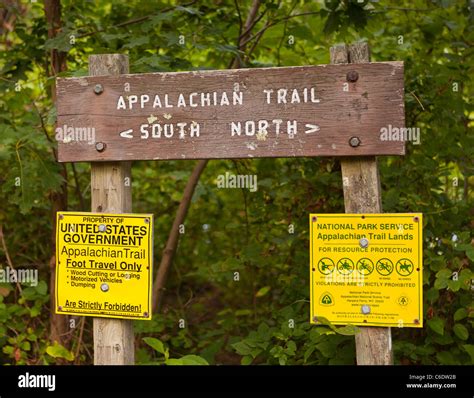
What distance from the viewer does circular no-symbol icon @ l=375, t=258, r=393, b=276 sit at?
2.69 metres

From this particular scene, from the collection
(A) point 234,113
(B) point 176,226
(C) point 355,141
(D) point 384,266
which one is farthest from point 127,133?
(B) point 176,226

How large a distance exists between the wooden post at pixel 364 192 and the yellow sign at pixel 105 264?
88 cm

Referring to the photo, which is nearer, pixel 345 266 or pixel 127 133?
pixel 345 266

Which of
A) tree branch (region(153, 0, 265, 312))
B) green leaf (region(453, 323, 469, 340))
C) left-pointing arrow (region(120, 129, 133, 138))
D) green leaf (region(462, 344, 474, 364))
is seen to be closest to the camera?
left-pointing arrow (region(120, 129, 133, 138))

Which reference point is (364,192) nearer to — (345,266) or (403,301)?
(345,266)

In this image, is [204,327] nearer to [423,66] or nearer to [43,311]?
[43,311]

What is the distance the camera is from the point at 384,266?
2.70m

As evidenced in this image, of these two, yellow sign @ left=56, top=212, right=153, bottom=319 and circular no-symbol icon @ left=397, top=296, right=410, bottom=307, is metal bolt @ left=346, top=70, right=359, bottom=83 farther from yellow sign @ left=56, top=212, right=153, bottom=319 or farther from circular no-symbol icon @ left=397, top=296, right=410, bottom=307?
yellow sign @ left=56, top=212, right=153, bottom=319

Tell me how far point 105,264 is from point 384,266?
1221 millimetres

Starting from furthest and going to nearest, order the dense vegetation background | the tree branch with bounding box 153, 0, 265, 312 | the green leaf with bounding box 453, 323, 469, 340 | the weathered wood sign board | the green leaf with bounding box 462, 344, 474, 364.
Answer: the tree branch with bounding box 153, 0, 265, 312 < the dense vegetation background < the green leaf with bounding box 453, 323, 469, 340 < the green leaf with bounding box 462, 344, 474, 364 < the weathered wood sign board

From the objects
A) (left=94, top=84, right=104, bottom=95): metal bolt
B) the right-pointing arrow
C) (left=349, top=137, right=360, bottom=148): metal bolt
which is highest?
(left=94, top=84, right=104, bottom=95): metal bolt


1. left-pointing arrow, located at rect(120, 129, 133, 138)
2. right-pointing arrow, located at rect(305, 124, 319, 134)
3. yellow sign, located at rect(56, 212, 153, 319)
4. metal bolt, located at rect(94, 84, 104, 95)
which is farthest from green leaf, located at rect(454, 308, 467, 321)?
metal bolt, located at rect(94, 84, 104, 95)

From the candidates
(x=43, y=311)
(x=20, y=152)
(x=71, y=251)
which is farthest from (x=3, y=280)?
(x=71, y=251)

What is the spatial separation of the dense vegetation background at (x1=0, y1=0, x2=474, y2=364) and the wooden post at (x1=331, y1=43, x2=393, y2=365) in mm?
567
